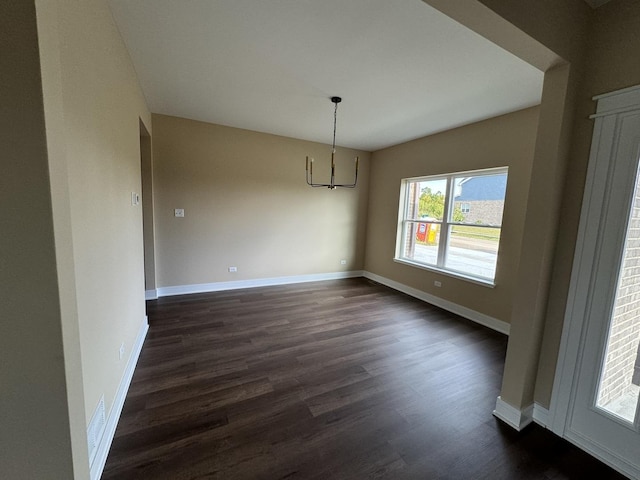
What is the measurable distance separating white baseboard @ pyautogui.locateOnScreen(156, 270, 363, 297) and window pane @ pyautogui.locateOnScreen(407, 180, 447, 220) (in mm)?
1885

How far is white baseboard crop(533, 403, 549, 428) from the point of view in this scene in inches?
69.2

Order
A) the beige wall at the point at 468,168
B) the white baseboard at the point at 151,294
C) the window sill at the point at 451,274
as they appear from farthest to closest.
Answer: the white baseboard at the point at 151,294
the window sill at the point at 451,274
the beige wall at the point at 468,168

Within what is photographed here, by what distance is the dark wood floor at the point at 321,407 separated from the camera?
4.79 feet

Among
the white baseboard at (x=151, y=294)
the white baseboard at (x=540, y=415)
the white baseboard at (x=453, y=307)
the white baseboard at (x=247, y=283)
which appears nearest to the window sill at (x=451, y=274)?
the white baseboard at (x=453, y=307)

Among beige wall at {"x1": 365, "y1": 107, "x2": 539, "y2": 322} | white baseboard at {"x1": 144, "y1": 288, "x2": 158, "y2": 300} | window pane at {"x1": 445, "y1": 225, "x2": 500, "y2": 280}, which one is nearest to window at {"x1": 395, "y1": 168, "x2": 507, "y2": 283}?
window pane at {"x1": 445, "y1": 225, "x2": 500, "y2": 280}

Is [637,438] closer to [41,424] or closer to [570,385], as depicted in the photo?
[570,385]

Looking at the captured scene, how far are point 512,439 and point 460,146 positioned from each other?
3457 mm

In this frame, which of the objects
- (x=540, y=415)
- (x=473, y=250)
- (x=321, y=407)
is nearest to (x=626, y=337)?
(x=540, y=415)

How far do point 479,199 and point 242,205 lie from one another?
368 cm

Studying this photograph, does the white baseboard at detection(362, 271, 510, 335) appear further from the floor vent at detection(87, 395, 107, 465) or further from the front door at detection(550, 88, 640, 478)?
the floor vent at detection(87, 395, 107, 465)

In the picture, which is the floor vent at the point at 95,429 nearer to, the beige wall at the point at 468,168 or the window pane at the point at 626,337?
the window pane at the point at 626,337

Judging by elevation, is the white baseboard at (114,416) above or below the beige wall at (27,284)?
below

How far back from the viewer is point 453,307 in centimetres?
384

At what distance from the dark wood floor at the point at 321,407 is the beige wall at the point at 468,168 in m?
0.59
